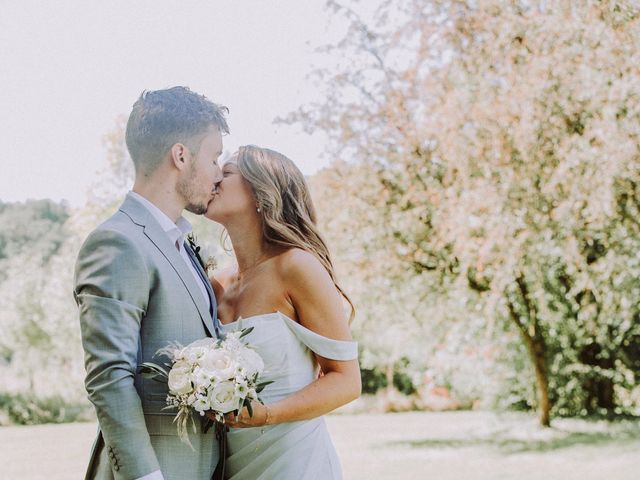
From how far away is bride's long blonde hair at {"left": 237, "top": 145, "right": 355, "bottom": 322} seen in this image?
10.2 feet

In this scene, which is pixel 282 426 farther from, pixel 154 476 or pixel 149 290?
pixel 149 290

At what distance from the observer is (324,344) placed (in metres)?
2.92

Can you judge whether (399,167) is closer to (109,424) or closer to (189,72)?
(109,424)

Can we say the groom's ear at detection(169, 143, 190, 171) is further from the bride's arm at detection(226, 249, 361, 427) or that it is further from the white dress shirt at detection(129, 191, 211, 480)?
the bride's arm at detection(226, 249, 361, 427)

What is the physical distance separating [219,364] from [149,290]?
32 centimetres

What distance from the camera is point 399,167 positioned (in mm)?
11438

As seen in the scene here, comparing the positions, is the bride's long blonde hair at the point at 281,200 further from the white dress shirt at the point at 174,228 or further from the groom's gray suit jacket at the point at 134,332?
the groom's gray suit jacket at the point at 134,332

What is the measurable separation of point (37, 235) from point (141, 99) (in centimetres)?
3386

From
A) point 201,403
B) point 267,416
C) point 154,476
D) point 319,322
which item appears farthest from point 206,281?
point 154,476

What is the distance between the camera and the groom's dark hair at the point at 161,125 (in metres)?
2.59

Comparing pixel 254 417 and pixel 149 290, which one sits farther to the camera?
pixel 254 417

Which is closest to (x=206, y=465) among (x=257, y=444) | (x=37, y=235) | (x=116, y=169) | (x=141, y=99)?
(x=257, y=444)

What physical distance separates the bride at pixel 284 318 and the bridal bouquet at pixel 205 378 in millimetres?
376

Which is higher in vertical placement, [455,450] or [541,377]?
[541,377]
